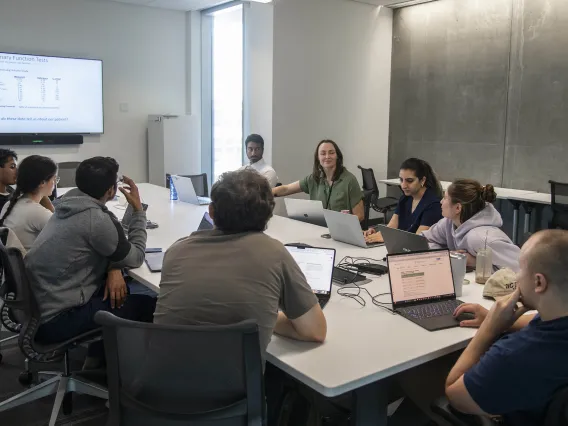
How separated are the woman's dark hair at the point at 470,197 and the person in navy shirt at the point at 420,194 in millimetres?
653

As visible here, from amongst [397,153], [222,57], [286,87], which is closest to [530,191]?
[397,153]

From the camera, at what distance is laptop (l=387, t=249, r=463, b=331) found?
209 centimetres

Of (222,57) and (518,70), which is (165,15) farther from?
(518,70)

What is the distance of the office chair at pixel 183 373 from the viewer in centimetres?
143

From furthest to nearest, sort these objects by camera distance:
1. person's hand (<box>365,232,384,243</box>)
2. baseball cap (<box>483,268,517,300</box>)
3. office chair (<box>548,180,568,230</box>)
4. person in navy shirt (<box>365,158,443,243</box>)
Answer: office chair (<box>548,180,568,230</box>), person in navy shirt (<box>365,158,443,243</box>), person's hand (<box>365,232,384,243</box>), baseball cap (<box>483,268,517,300</box>)

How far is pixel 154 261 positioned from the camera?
2.73m

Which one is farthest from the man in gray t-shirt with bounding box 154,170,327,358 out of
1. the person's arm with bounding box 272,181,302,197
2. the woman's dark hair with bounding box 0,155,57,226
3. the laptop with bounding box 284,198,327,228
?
the person's arm with bounding box 272,181,302,197

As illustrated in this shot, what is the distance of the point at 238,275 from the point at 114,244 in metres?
0.99

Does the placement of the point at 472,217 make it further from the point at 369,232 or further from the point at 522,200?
the point at 522,200

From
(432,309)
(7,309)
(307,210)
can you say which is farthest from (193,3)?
(432,309)

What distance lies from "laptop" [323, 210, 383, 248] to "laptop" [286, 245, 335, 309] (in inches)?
30.1

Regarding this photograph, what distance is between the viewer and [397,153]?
7.39 metres

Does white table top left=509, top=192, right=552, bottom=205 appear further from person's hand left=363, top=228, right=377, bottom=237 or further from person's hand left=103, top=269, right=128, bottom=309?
person's hand left=103, top=269, right=128, bottom=309

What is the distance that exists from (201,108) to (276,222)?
426cm
